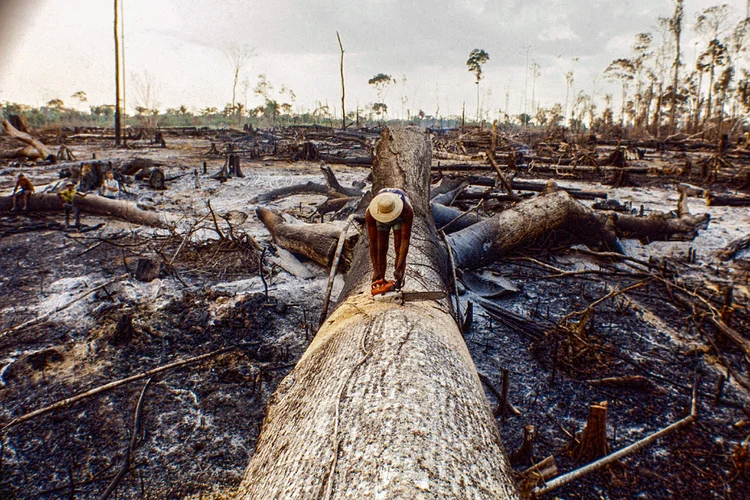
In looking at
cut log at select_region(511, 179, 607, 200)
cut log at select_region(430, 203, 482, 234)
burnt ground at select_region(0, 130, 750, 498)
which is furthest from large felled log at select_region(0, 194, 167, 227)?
cut log at select_region(511, 179, 607, 200)

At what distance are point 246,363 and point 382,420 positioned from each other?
1.89m

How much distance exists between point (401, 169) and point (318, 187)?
178 inches

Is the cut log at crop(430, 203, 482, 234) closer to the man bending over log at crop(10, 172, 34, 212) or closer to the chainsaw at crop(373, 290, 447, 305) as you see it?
the chainsaw at crop(373, 290, 447, 305)

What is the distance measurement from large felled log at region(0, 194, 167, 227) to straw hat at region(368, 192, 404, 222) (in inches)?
231

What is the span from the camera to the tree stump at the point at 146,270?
430 cm

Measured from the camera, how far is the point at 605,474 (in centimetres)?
205

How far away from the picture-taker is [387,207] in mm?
2113

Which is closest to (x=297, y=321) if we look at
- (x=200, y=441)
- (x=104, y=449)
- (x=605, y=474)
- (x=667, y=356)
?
(x=200, y=441)

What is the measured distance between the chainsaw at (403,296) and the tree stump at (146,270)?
3123 millimetres

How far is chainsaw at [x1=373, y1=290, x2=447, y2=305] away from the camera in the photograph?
2238 mm

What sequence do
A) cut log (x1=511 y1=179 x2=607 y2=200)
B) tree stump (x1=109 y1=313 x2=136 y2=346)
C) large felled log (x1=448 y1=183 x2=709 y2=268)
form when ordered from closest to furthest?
tree stump (x1=109 y1=313 x2=136 y2=346), large felled log (x1=448 y1=183 x2=709 y2=268), cut log (x1=511 y1=179 x2=607 y2=200)

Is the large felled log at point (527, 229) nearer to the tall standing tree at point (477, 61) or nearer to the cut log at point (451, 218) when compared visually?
the cut log at point (451, 218)

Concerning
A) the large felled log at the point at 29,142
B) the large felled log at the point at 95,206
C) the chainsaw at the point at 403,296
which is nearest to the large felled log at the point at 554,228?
the chainsaw at the point at 403,296

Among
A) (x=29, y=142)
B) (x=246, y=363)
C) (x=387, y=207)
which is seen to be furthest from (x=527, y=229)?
(x=29, y=142)
